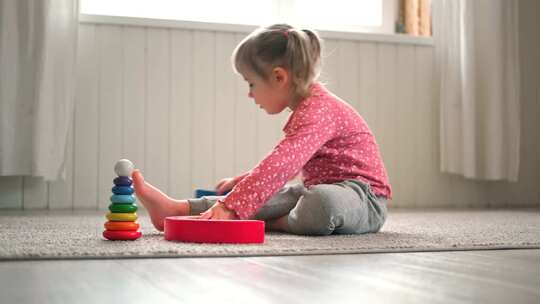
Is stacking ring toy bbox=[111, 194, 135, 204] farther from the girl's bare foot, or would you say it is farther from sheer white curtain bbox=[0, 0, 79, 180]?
sheer white curtain bbox=[0, 0, 79, 180]

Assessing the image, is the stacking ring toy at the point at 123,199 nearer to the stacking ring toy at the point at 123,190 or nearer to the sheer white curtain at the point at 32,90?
the stacking ring toy at the point at 123,190

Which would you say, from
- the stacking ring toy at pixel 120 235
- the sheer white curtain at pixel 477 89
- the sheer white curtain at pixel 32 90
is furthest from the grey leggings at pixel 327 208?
the sheer white curtain at pixel 477 89

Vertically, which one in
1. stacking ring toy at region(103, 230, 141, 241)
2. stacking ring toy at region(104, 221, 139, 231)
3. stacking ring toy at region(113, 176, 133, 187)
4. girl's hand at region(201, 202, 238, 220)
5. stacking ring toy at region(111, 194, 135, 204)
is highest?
stacking ring toy at region(113, 176, 133, 187)

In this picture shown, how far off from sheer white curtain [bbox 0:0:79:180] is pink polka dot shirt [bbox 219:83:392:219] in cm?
120

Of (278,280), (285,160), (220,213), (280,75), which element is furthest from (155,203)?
(278,280)

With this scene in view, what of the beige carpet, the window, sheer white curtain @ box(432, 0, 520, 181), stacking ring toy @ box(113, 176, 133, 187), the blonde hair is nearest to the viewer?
the beige carpet

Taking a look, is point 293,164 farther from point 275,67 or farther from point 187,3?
point 187,3

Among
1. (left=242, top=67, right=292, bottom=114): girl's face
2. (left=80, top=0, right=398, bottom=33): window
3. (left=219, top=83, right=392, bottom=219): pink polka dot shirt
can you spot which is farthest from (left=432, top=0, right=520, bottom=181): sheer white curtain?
(left=242, top=67, right=292, bottom=114): girl's face

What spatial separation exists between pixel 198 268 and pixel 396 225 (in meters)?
1.07

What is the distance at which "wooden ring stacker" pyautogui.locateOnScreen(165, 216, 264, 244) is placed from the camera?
52.2 inches

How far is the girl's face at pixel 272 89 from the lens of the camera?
67.2 inches

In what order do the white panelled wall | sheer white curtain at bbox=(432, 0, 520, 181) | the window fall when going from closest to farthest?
the white panelled wall < the window < sheer white curtain at bbox=(432, 0, 520, 181)

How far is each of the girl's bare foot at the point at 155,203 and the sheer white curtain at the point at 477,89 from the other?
6.05 feet

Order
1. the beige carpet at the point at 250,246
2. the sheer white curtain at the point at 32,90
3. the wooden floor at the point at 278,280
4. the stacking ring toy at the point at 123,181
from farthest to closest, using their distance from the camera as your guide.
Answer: the sheer white curtain at the point at 32,90 → the stacking ring toy at the point at 123,181 → the beige carpet at the point at 250,246 → the wooden floor at the point at 278,280
